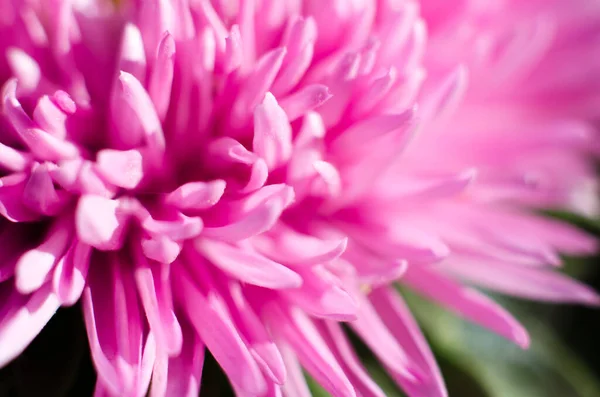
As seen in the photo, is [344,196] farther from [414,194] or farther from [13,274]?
[13,274]

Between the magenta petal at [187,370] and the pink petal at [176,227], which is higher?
the pink petal at [176,227]

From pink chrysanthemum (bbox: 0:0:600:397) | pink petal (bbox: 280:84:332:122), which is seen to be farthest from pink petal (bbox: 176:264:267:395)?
pink petal (bbox: 280:84:332:122)

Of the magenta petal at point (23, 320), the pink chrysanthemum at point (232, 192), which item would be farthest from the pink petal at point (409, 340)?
the magenta petal at point (23, 320)

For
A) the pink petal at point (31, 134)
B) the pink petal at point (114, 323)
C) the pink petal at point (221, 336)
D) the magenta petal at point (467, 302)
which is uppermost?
the magenta petal at point (467, 302)

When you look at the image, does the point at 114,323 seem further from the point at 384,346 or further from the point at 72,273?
the point at 384,346

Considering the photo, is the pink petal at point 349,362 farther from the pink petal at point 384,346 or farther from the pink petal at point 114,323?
the pink petal at point 114,323

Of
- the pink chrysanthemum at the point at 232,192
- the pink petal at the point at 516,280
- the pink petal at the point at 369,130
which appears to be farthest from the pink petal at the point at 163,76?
the pink petal at the point at 516,280

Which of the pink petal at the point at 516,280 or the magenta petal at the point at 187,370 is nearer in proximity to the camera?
the magenta petal at the point at 187,370

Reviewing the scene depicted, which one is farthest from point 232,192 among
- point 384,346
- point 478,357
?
point 478,357
